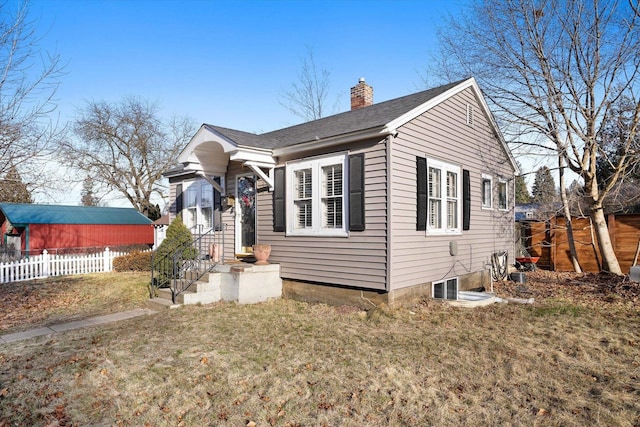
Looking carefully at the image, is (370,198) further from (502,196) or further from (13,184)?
(13,184)

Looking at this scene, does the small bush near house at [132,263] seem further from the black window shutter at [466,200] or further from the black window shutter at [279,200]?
the black window shutter at [466,200]

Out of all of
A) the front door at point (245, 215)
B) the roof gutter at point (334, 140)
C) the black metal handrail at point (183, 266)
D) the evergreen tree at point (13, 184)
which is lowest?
the black metal handrail at point (183, 266)

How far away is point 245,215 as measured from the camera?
10430mm

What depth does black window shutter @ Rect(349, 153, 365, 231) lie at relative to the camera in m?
7.68

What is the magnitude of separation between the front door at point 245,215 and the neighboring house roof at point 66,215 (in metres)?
15.6

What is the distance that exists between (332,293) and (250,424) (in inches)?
193

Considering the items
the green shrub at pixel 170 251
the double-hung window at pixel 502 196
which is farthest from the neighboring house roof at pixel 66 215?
the double-hung window at pixel 502 196

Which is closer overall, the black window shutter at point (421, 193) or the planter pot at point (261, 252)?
the black window shutter at point (421, 193)

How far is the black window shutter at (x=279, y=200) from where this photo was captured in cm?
903

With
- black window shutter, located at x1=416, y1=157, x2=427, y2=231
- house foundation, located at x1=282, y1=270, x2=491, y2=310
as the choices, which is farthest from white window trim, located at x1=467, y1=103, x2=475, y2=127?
house foundation, located at x1=282, y1=270, x2=491, y2=310

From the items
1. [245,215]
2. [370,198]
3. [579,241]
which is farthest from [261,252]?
[579,241]

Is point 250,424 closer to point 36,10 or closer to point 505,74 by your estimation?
point 36,10

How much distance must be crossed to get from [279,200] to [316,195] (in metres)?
1.06

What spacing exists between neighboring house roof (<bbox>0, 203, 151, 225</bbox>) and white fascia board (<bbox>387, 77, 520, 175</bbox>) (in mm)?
20447
